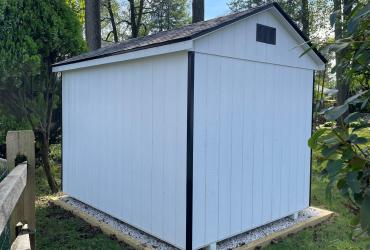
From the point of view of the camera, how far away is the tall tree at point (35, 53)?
526 cm

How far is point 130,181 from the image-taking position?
4.27m

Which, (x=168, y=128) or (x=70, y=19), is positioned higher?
(x=70, y=19)

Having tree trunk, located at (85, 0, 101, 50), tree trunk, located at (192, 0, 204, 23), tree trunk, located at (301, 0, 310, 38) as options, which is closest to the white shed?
tree trunk, located at (85, 0, 101, 50)

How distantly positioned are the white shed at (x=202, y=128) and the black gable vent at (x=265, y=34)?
0.04 feet

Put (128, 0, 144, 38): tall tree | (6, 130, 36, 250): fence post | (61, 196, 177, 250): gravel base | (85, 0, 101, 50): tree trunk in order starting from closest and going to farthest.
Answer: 1. (6, 130, 36, 250): fence post
2. (61, 196, 177, 250): gravel base
3. (85, 0, 101, 50): tree trunk
4. (128, 0, 144, 38): tall tree

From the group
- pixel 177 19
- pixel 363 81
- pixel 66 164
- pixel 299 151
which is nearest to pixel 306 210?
pixel 299 151

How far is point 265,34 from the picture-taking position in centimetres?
408

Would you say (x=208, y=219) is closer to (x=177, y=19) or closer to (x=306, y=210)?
(x=306, y=210)

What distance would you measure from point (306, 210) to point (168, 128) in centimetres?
273

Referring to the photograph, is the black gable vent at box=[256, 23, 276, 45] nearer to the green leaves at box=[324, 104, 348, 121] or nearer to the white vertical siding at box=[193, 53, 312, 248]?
the white vertical siding at box=[193, 53, 312, 248]

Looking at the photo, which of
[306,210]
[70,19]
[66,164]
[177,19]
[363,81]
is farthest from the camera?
[177,19]

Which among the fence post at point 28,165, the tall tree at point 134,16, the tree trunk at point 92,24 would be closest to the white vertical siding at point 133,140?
the fence post at point 28,165

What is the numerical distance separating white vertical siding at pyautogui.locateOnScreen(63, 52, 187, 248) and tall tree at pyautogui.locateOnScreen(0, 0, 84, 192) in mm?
569

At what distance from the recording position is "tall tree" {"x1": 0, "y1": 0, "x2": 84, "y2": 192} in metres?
5.26
